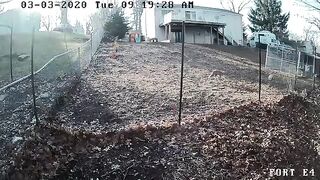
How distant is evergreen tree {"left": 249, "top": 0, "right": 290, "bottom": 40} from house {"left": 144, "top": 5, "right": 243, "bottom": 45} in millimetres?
5169

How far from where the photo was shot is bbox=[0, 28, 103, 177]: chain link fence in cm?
572

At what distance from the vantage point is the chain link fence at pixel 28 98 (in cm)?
572

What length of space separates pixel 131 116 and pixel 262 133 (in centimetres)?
274

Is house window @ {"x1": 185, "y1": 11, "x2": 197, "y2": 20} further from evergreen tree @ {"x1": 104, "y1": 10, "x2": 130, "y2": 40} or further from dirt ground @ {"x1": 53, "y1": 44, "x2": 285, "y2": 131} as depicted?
dirt ground @ {"x1": 53, "y1": 44, "x2": 285, "y2": 131}

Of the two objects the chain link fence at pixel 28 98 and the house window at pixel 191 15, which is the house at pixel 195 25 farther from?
the chain link fence at pixel 28 98

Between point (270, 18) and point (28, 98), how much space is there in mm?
34614

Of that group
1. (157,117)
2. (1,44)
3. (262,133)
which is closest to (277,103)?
(262,133)

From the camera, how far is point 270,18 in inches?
1519

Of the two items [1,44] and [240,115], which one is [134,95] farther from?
[1,44]

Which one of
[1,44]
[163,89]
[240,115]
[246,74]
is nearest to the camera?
[240,115]

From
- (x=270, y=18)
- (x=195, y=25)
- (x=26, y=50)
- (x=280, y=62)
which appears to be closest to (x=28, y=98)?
(x=26, y=50)

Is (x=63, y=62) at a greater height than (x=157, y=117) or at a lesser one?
greater

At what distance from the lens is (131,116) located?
791 centimetres

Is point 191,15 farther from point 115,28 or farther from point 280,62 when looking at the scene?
point 280,62
